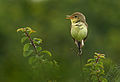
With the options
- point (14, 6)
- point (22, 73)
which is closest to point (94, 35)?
point (14, 6)

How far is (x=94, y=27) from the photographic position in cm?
990

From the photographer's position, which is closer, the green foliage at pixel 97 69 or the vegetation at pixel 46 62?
the vegetation at pixel 46 62

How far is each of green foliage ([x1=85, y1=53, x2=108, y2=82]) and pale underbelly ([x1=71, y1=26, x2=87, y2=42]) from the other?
4.5 inches

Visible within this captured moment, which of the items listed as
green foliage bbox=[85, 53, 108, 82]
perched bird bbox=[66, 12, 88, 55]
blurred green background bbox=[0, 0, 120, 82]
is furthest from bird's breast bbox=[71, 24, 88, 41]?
blurred green background bbox=[0, 0, 120, 82]

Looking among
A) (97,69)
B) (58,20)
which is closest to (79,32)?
(97,69)

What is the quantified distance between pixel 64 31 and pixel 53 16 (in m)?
1.14

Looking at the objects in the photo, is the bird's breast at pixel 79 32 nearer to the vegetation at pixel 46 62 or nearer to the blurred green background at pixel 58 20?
the vegetation at pixel 46 62

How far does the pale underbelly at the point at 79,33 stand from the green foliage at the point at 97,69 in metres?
0.12

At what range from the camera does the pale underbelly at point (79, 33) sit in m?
1.37

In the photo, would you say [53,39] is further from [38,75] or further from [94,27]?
[38,75]

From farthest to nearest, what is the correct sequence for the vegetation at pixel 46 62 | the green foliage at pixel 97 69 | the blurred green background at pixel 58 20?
the blurred green background at pixel 58 20 < the green foliage at pixel 97 69 < the vegetation at pixel 46 62

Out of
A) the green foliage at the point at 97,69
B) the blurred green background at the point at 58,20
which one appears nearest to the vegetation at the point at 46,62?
the green foliage at the point at 97,69

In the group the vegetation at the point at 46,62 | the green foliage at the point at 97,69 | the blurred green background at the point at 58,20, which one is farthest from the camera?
Answer: the blurred green background at the point at 58,20

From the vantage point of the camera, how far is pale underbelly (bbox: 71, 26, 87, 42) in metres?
1.37
